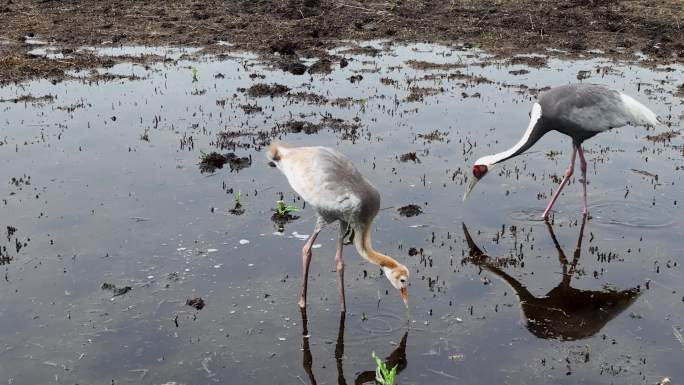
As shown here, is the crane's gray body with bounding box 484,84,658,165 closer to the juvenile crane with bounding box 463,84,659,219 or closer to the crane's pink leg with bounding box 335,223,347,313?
the juvenile crane with bounding box 463,84,659,219

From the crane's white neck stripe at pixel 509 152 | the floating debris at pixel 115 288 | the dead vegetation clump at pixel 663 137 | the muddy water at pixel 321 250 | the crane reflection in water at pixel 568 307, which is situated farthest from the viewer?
the dead vegetation clump at pixel 663 137

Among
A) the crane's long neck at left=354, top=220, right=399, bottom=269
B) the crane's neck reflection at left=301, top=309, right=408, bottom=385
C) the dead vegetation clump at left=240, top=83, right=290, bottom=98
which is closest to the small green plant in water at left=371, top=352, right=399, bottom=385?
the crane's neck reflection at left=301, top=309, right=408, bottom=385

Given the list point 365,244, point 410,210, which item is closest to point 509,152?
point 410,210

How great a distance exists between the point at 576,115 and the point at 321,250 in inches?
160

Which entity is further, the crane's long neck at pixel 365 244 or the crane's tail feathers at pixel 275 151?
the crane's tail feathers at pixel 275 151

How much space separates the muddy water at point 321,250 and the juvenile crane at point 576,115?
990mm

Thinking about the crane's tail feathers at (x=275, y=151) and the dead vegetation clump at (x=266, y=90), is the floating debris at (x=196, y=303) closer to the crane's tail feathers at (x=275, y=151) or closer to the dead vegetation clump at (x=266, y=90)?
the crane's tail feathers at (x=275, y=151)

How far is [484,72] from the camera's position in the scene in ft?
59.7

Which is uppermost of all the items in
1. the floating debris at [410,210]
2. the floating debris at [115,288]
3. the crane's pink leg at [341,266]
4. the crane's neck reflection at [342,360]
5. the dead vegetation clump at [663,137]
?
the dead vegetation clump at [663,137]

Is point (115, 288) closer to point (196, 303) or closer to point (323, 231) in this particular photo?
point (196, 303)

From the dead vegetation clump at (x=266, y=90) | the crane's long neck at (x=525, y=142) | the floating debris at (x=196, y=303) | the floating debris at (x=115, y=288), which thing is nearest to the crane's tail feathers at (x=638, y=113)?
the crane's long neck at (x=525, y=142)

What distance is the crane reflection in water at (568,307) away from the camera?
7617mm

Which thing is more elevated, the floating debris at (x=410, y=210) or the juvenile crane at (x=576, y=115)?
the juvenile crane at (x=576, y=115)

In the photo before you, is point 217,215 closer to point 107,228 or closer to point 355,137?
point 107,228
